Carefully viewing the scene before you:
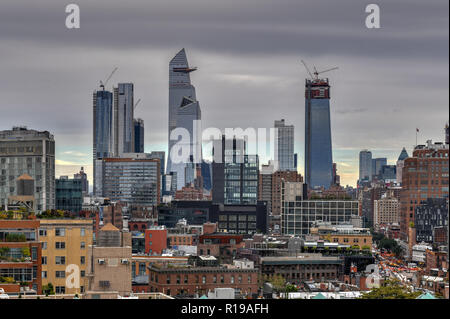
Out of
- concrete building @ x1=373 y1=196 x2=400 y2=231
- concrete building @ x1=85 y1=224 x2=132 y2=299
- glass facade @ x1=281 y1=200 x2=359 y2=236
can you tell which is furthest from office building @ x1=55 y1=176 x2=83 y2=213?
concrete building @ x1=373 y1=196 x2=400 y2=231

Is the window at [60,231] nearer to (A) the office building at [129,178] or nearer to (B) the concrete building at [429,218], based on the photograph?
(B) the concrete building at [429,218]

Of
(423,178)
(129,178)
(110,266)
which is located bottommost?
(110,266)

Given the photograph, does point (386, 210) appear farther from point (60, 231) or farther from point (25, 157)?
point (60, 231)

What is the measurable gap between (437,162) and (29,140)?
71.3 meters

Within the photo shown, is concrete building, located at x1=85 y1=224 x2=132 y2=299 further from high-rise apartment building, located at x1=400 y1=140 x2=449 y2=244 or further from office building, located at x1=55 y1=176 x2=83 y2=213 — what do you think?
high-rise apartment building, located at x1=400 y1=140 x2=449 y2=244

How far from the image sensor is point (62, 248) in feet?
154

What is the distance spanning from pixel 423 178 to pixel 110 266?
103m

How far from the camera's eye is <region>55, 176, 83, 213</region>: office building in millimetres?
93500

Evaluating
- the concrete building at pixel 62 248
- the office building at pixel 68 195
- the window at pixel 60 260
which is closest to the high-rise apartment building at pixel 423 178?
the office building at pixel 68 195

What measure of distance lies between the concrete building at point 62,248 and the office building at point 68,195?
4572 centimetres

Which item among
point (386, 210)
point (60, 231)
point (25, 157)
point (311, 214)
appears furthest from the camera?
point (386, 210)

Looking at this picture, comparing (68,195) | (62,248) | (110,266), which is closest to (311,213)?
(68,195)
